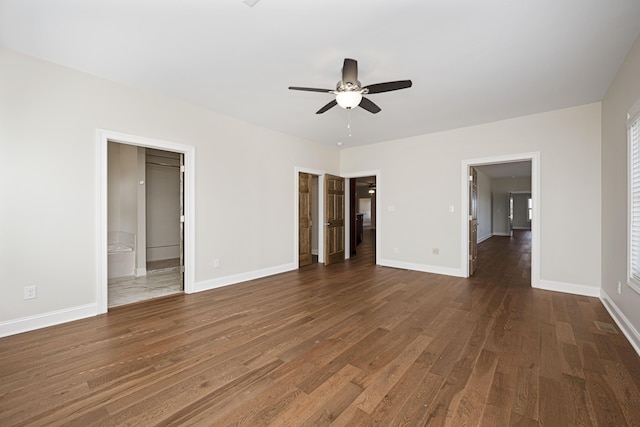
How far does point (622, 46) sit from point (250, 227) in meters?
5.03

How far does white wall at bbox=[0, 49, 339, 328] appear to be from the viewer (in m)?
2.71

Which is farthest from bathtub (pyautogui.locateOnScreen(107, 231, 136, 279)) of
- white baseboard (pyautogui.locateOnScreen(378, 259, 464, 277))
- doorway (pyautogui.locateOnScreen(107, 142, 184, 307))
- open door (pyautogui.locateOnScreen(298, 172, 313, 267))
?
white baseboard (pyautogui.locateOnScreen(378, 259, 464, 277))

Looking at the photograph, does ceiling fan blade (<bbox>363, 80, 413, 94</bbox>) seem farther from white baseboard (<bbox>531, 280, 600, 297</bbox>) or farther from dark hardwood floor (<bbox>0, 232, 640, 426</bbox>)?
white baseboard (<bbox>531, 280, 600, 297</bbox>)

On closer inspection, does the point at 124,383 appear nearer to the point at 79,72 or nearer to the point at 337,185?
the point at 79,72

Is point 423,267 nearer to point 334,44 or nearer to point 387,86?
point 387,86

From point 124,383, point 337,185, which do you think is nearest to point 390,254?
point 337,185

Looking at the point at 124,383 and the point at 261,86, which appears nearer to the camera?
the point at 124,383

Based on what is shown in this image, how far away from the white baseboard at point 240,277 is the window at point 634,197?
471cm

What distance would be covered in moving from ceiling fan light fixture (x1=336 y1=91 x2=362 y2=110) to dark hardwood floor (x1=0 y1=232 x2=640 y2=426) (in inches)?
92.5

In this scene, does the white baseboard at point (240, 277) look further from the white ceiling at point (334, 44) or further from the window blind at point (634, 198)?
the window blind at point (634, 198)

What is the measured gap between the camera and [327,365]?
2.18 m

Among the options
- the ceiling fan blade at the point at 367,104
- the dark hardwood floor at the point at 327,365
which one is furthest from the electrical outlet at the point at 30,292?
the ceiling fan blade at the point at 367,104

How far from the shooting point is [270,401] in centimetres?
177

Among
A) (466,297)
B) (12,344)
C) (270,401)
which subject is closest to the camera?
(270,401)
